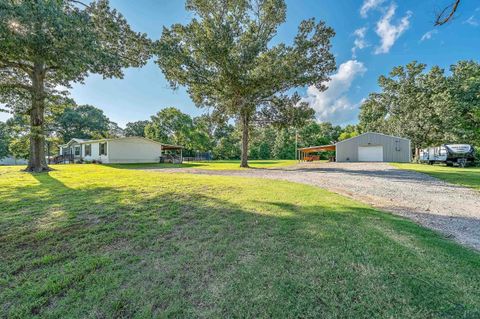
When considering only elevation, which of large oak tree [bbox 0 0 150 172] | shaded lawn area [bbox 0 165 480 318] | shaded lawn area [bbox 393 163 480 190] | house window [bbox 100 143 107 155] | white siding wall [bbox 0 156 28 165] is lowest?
shaded lawn area [bbox 0 165 480 318]

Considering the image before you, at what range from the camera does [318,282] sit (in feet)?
6.29

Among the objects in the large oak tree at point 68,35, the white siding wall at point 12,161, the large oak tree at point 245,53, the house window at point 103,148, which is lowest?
the white siding wall at point 12,161

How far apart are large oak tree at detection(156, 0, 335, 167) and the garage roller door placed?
14963mm

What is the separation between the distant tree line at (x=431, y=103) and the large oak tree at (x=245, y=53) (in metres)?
18.5

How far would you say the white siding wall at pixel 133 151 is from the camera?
21.8 metres

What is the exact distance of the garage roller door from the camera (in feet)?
83.3

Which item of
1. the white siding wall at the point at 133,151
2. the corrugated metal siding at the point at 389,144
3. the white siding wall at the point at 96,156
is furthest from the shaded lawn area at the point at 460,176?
the white siding wall at the point at 96,156

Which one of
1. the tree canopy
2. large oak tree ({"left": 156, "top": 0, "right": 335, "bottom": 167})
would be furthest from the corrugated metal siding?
the tree canopy

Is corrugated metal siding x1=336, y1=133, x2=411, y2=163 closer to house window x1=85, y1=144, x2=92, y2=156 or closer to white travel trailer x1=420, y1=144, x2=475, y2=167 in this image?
white travel trailer x1=420, y1=144, x2=475, y2=167

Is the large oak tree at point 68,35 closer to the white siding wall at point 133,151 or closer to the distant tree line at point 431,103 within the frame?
the white siding wall at point 133,151

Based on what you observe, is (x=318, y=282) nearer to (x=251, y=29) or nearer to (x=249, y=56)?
(x=249, y=56)

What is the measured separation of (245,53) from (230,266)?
44.5ft

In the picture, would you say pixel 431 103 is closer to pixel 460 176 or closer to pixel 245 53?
pixel 460 176

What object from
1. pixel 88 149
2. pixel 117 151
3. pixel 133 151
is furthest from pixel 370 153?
pixel 88 149
